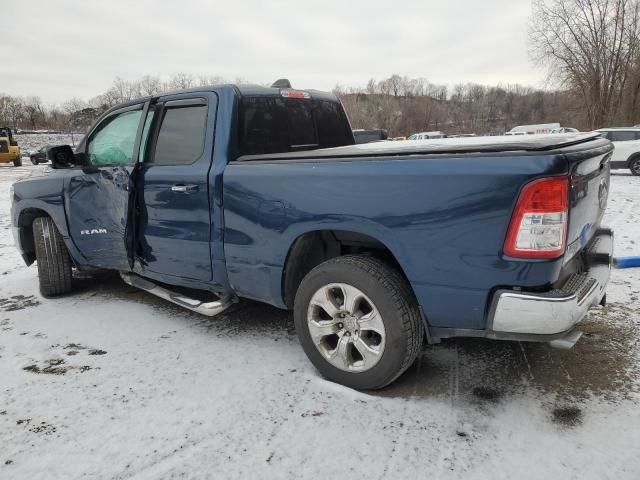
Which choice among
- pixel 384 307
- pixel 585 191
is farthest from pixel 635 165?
pixel 384 307

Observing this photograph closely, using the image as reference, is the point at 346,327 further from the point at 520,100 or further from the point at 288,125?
the point at 520,100

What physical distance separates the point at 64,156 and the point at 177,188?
1.66m

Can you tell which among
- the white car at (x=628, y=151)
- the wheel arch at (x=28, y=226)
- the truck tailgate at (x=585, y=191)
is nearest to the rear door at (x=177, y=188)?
the wheel arch at (x=28, y=226)

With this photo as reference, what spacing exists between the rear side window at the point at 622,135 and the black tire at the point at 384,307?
17.6m

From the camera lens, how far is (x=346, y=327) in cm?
270

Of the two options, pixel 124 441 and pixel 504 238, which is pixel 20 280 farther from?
pixel 504 238

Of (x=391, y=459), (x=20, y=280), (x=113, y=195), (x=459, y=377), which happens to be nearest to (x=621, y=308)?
(x=459, y=377)

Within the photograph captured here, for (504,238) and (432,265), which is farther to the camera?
(432,265)

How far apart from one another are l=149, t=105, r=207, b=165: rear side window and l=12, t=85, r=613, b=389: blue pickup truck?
1cm

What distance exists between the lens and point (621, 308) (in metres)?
3.78

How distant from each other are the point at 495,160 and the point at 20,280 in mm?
5368

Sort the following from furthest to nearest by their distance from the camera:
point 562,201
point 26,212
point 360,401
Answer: point 26,212, point 360,401, point 562,201

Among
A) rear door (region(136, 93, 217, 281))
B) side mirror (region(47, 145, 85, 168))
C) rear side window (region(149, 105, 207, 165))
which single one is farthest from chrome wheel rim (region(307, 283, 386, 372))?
side mirror (region(47, 145, 85, 168))

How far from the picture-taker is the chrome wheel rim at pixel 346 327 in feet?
8.52
